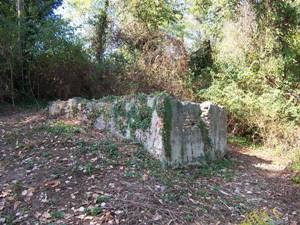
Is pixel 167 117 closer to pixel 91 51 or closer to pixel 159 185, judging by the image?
pixel 159 185

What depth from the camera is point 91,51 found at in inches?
421

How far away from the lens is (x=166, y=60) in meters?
10.2

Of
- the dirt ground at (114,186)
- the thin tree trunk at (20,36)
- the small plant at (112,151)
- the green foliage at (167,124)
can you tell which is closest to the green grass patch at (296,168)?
the dirt ground at (114,186)

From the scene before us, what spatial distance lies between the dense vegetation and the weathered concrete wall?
2413mm

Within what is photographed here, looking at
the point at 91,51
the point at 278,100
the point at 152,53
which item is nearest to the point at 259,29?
the point at 278,100

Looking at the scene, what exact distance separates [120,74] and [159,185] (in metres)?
5.64

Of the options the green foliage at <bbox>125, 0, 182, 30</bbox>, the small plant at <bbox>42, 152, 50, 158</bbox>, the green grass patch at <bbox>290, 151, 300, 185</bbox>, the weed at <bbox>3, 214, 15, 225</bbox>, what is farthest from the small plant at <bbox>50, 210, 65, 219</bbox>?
the green foliage at <bbox>125, 0, 182, 30</bbox>

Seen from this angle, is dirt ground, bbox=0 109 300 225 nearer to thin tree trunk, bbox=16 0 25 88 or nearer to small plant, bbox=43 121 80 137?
small plant, bbox=43 121 80 137

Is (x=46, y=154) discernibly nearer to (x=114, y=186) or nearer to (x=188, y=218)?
Result: (x=114, y=186)

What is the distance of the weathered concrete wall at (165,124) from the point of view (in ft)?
18.0

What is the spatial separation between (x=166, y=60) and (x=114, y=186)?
6363 mm

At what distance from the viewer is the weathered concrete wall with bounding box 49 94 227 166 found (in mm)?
5500

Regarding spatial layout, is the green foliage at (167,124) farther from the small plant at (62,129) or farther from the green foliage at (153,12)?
the green foliage at (153,12)

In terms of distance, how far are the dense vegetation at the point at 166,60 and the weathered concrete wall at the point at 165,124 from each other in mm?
2413
